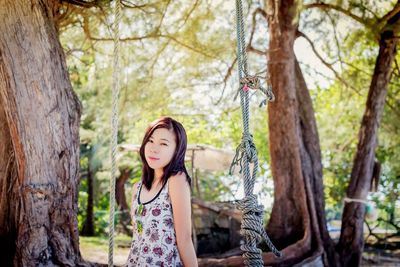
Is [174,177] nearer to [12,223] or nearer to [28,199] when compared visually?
[28,199]

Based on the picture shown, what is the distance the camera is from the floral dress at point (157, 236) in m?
1.80

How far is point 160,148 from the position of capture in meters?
1.86

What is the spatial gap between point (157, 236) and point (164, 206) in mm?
101

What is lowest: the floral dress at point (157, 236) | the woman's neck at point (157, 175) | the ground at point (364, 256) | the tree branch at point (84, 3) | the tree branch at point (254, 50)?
the ground at point (364, 256)

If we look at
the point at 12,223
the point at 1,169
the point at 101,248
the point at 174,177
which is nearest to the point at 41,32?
the point at 1,169

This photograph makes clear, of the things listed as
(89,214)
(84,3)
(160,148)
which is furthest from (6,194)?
(89,214)

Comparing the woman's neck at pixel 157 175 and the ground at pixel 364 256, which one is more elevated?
the woman's neck at pixel 157 175

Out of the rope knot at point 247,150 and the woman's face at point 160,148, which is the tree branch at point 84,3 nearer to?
the woman's face at point 160,148

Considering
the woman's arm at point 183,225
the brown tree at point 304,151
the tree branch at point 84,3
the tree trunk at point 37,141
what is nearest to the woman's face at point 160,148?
the woman's arm at point 183,225

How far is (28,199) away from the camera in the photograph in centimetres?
260

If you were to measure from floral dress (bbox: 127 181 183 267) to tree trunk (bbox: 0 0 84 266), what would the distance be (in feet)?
3.03

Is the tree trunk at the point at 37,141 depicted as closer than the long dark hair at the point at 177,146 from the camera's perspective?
No

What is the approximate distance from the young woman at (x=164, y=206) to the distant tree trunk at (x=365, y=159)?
362cm

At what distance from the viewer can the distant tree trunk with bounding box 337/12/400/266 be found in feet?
16.9
